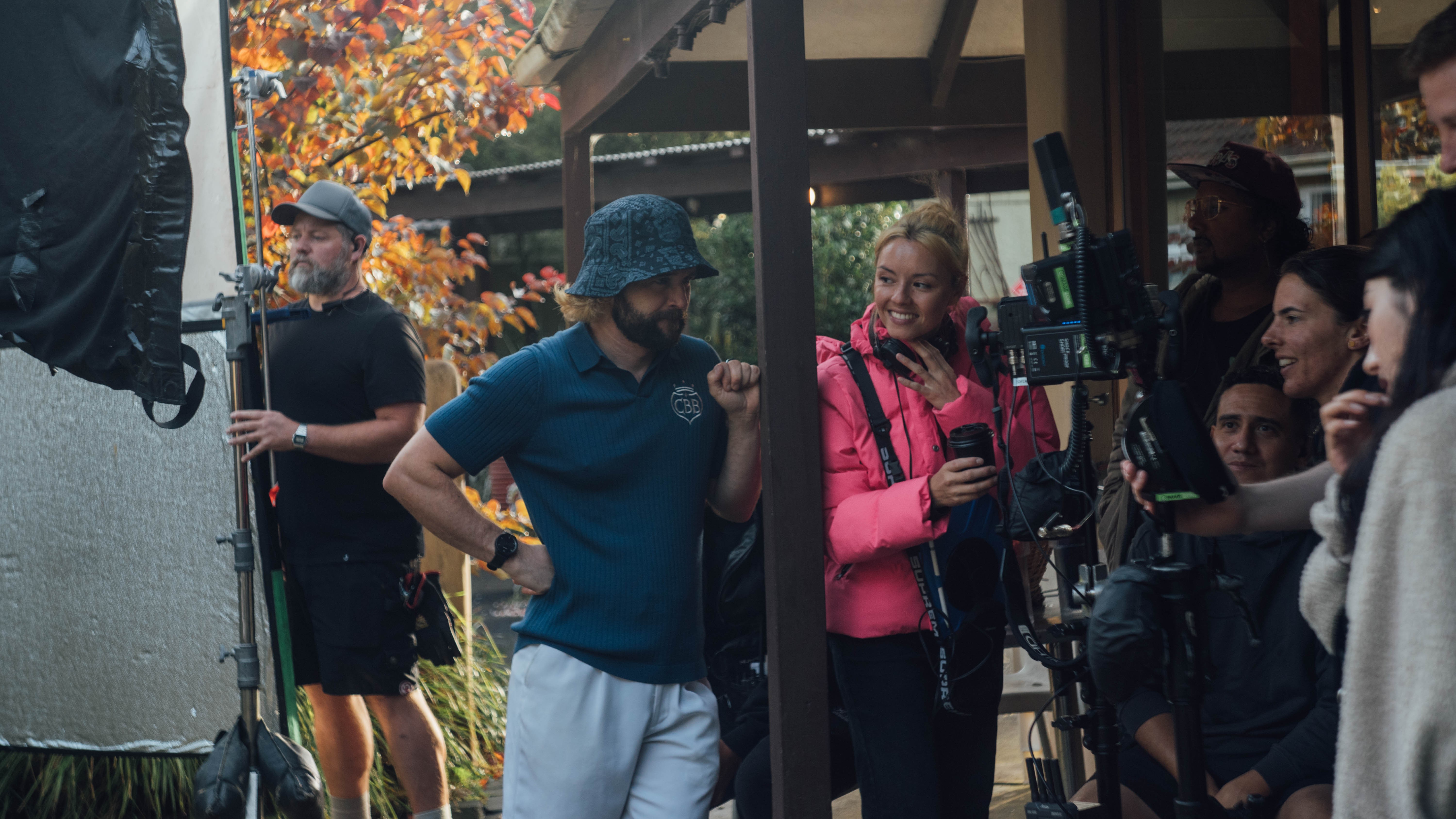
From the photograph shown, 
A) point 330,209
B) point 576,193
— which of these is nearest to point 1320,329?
point 330,209

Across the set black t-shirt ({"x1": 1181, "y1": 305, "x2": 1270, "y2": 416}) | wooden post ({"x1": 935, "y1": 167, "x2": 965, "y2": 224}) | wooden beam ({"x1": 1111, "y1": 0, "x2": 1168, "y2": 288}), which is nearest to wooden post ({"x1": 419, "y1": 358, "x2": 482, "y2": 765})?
wooden beam ({"x1": 1111, "y1": 0, "x2": 1168, "y2": 288})

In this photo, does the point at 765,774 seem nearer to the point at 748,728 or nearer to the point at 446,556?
the point at 748,728

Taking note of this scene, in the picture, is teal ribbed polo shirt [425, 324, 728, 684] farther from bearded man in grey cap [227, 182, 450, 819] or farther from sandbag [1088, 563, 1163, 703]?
bearded man in grey cap [227, 182, 450, 819]

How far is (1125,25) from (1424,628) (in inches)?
129

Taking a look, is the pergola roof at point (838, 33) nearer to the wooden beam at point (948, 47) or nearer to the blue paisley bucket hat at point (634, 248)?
the wooden beam at point (948, 47)

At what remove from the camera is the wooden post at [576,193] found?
571 centimetres

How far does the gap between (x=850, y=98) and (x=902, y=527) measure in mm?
4305

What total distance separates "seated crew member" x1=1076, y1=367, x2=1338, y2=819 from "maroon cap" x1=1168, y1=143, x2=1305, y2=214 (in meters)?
0.70

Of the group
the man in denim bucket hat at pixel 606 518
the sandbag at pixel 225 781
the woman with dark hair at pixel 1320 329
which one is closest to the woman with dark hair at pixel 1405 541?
the woman with dark hair at pixel 1320 329

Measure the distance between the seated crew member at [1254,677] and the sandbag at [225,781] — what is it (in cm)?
210

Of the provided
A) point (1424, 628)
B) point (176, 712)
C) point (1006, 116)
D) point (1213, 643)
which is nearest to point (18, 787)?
point (176, 712)

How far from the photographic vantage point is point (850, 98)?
630 centimetres

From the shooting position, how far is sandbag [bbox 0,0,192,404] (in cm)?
324

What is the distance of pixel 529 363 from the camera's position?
2600 mm
